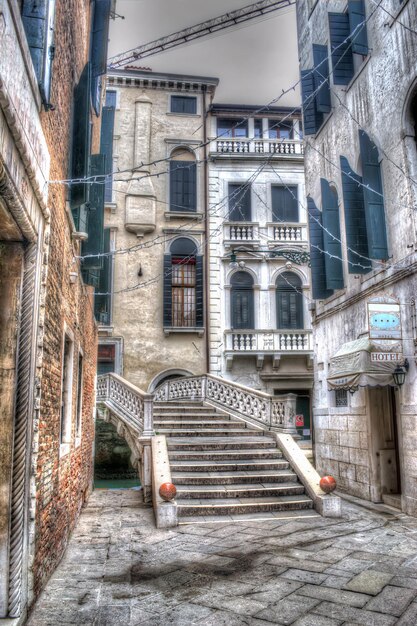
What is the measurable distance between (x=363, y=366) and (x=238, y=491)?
3.33 meters

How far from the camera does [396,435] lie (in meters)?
10.8

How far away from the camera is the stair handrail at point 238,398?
39.4 ft

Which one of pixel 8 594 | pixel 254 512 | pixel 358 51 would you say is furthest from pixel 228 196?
pixel 8 594

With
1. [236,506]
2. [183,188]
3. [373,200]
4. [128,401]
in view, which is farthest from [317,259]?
[183,188]

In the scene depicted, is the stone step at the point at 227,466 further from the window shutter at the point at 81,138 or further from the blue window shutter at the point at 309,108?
the blue window shutter at the point at 309,108

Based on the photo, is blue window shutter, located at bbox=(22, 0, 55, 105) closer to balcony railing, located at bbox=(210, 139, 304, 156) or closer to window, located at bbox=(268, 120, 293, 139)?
balcony railing, located at bbox=(210, 139, 304, 156)

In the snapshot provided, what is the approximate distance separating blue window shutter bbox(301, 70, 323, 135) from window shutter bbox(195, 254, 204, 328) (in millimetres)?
7448

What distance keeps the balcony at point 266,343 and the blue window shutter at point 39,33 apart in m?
14.8

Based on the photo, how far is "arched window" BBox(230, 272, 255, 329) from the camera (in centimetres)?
1962

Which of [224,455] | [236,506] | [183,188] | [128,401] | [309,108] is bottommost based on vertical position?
[236,506]

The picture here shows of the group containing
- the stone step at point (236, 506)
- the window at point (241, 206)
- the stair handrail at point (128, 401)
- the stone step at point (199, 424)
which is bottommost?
the stone step at point (236, 506)

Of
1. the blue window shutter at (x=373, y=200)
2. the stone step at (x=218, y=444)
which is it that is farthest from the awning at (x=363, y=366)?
the stone step at (x=218, y=444)

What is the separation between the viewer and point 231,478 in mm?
9953

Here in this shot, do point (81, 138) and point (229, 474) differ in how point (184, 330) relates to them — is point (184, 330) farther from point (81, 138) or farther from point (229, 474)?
point (81, 138)
